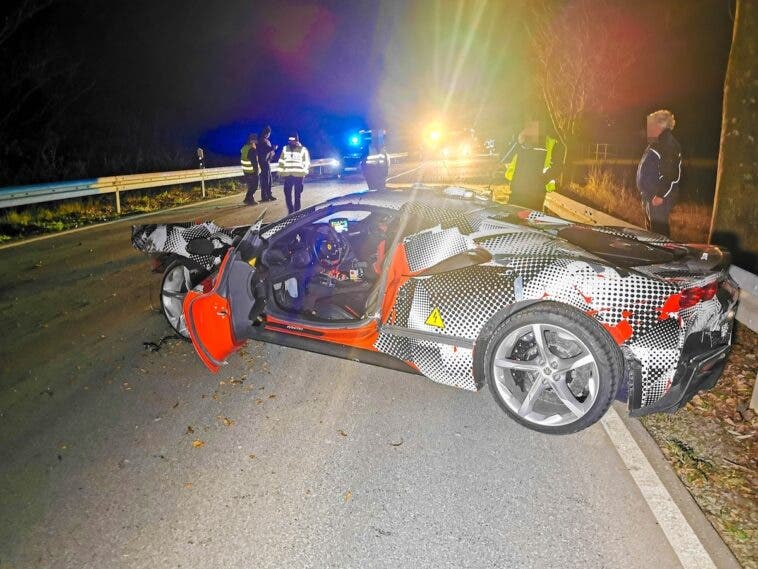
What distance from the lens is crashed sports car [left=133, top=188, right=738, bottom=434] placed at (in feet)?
9.91

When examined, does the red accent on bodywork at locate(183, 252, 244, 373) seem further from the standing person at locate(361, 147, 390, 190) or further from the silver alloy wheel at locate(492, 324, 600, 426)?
the standing person at locate(361, 147, 390, 190)

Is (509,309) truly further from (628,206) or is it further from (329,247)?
(628,206)

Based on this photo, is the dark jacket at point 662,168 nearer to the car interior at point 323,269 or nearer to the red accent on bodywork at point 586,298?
the car interior at point 323,269

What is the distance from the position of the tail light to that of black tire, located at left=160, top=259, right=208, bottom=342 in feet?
12.9

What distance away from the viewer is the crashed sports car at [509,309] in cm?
302

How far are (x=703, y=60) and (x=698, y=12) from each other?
195 cm

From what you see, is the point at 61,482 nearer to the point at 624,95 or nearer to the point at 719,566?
the point at 719,566

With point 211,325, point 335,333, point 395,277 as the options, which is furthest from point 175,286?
point 395,277

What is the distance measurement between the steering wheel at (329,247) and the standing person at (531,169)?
3.54m

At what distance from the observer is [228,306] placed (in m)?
4.20

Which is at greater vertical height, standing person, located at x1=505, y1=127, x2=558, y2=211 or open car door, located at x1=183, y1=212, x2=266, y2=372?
standing person, located at x1=505, y1=127, x2=558, y2=211

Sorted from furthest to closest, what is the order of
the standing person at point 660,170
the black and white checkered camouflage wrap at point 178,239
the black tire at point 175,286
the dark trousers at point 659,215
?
1. the dark trousers at point 659,215
2. the standing person at point 660,170
3. the black tire at point 175,286
4. the black and white checkered camouflage wrap at point 178,239

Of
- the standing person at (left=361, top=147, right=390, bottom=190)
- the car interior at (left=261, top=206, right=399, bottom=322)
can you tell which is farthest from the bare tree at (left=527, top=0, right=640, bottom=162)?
the car interior at (left=261, top=206, right=399, bottom=322)

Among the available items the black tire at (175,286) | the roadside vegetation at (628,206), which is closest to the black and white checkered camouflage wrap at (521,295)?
the black tire at (175,286)
